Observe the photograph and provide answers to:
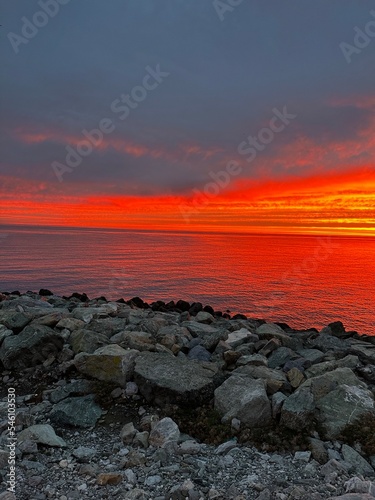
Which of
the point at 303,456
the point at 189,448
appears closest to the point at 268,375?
the point at 303,456

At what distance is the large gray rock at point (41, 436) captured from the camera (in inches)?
256

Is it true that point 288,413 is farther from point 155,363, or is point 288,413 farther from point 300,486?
point 155,363

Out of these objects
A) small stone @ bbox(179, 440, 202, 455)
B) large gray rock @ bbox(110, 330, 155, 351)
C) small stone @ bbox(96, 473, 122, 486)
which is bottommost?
small stone @ bbox(179, 440, 202, 455)

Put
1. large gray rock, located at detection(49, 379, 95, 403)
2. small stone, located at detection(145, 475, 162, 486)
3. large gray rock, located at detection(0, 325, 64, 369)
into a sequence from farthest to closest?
1. large gray rock, located at detection(0, 325, 64, 369)
2. large gray rock, located at detection(49, 379, 95, 403)
3. small stone, located at detection(145, 475, 162, 486)

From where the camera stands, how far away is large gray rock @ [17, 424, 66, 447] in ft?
21.4

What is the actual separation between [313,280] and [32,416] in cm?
3506

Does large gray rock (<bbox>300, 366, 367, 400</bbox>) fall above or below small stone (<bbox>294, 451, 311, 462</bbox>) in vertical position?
above

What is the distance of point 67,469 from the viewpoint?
5930mm

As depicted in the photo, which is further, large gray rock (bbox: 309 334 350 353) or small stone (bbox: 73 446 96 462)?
large gray rock (bbox: 309 334 350 353)

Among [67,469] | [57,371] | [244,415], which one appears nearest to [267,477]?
[244,415]

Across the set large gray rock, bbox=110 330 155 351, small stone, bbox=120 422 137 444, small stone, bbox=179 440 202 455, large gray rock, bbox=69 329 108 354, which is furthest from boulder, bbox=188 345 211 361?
small stone, bbox=179 440 202 455

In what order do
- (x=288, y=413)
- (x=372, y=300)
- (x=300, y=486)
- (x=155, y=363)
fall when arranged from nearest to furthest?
(x=300, y=486)
(x=288, y=413)
(x=155, y=363)
(x=372, y=300)

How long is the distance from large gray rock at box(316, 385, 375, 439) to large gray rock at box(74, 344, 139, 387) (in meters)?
3.94

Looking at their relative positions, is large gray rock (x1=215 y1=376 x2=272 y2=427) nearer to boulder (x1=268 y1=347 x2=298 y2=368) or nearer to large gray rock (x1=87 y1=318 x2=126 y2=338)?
boulder (x1=268 y1=347 x2=298 y2=368)
